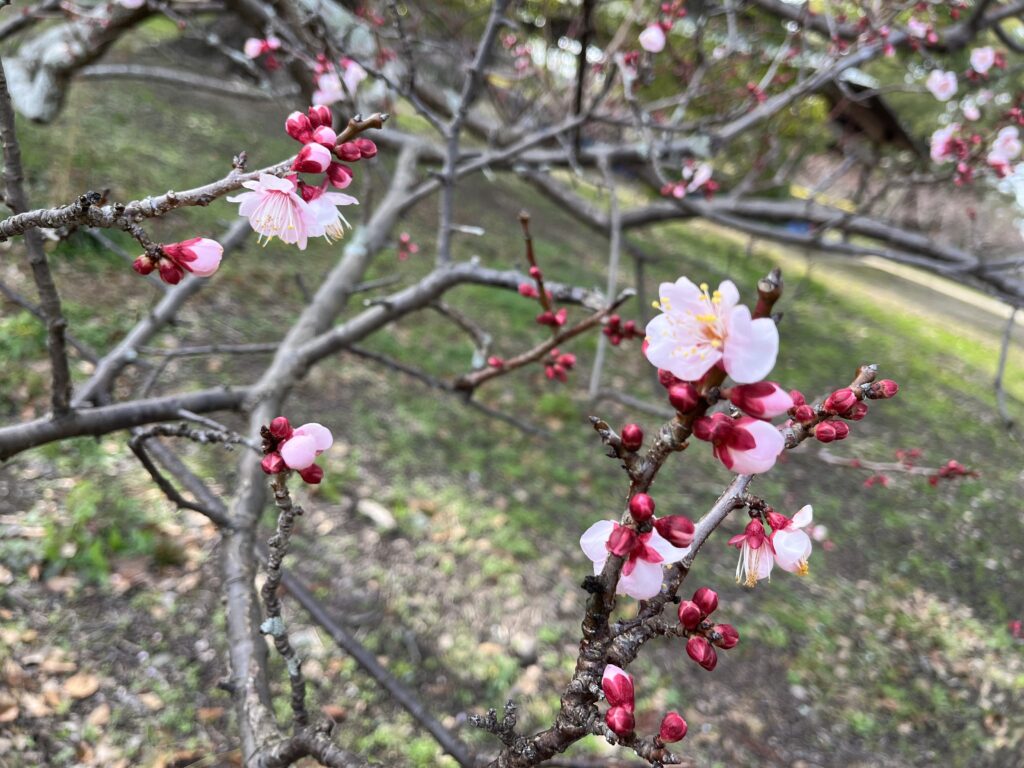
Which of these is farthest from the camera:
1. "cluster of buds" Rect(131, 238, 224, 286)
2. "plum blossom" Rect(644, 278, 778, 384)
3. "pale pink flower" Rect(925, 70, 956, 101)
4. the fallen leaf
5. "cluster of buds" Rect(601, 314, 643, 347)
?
"pale pink flower" Rect(925, 70, 956, 101)

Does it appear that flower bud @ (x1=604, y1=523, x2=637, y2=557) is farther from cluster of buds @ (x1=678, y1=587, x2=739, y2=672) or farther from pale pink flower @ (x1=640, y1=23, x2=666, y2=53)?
pale pink flower @ (x1=640, y1=23, x2=666, y2=53)

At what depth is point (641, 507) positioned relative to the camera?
59 cm

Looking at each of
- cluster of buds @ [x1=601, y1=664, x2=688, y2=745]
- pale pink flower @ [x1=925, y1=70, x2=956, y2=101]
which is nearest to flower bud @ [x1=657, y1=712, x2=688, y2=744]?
cluster of buds @ [x1=601, y1=664, x2=688, y2=745]

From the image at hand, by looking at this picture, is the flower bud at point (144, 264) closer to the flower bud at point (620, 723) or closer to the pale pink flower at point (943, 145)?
the flower bud at point (620, 723)

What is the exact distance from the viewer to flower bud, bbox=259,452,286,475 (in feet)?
2.56

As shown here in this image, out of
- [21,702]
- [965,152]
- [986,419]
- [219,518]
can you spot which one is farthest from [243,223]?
[986,419]

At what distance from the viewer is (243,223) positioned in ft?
8.52

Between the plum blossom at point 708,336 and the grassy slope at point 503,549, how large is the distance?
2.04 meters

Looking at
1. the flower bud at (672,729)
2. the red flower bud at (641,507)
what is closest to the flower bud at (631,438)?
the red flower bud at (641,507)

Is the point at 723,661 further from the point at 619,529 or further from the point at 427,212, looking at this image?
the point at 427,212

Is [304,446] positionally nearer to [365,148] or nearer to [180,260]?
[180,260]

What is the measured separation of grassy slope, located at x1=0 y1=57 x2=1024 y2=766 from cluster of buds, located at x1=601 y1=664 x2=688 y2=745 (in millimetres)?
1720

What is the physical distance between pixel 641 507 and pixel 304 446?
43cm

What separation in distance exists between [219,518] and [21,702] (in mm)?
1114
